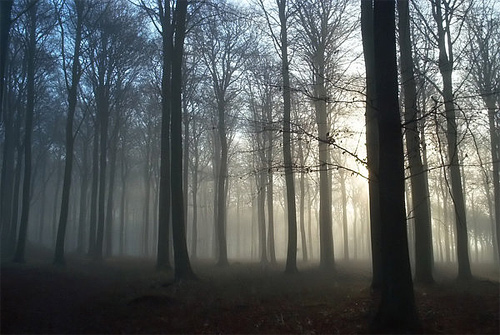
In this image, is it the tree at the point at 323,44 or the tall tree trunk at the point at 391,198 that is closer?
the tall tree trunk at the point at 391,198

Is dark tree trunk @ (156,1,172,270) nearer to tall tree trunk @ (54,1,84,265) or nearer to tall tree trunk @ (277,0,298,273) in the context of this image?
tall tree trunk @ (54,1,84,265)

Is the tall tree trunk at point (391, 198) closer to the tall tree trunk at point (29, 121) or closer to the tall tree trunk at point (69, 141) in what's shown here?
the tall tree trunk at point (69, 141)

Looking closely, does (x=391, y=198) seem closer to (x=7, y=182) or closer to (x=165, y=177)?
(x=165, y=177)

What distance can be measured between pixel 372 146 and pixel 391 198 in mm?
4561

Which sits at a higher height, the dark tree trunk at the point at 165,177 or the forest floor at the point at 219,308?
the dark tree trunk at the point at 165,177

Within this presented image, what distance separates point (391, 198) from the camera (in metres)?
7.26

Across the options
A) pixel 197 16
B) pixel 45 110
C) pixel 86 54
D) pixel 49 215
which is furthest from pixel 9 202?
pixel 49 215

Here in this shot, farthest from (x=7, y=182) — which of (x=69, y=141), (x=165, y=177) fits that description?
(x=165, y=177)

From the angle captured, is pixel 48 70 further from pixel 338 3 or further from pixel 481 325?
pixel 481 325

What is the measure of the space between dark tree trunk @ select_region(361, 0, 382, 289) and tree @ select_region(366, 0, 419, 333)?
9.99ft

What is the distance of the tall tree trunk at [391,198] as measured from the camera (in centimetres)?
704

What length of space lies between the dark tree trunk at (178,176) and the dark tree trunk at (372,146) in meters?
5.84

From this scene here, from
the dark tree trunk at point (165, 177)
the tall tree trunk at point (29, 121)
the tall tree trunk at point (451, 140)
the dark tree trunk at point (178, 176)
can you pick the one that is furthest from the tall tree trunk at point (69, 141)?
the tall tree trunk at point (451, 140)

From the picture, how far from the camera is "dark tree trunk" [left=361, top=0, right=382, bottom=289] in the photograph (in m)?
10.9
